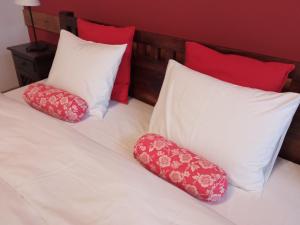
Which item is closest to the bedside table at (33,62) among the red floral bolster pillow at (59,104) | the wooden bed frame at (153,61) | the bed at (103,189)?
the wooden bed frame at (153,61)

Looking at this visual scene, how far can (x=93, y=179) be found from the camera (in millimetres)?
965

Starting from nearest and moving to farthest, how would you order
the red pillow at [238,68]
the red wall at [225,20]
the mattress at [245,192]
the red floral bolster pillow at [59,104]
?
the mattress at [245,192] → the red pillow at [238,68] → the red wall at [225,20] → the red floral bolster pillow at [59,104]

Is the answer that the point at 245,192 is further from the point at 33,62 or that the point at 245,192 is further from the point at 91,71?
the point at 33,62

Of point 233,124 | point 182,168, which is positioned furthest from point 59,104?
point 233,124

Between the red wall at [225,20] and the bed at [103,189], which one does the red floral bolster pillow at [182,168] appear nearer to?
the bed at [103,189]

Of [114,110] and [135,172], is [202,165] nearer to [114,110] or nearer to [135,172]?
[135,172]

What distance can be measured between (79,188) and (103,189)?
3.3 inches

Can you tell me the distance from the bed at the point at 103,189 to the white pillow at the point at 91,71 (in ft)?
0.78

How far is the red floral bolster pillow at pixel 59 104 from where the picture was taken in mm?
1444

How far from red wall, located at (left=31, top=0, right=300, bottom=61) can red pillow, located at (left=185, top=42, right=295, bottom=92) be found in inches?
7.2

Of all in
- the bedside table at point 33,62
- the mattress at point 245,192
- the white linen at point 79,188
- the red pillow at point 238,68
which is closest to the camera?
the white linen at point 79,188

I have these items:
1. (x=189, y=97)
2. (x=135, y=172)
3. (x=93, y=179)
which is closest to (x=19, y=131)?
(x=93, y=179)

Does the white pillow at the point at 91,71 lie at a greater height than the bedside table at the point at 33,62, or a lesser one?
greater

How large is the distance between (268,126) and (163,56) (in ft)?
2.55
